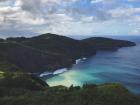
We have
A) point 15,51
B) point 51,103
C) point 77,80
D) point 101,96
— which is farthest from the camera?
point 15,51

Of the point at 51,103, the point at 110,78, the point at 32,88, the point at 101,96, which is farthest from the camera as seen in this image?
the point at 110,78

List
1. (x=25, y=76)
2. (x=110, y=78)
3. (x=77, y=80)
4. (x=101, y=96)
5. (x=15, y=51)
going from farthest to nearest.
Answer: (x=15, y=51) → (x=110, y=78) → (x=77, y=80) → (x=25, y=76) → (x=101, y=96)

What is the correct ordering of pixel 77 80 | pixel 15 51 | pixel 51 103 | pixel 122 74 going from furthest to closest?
pixel 15 51
pixel 122 74
pixel 77 80
pixel 51 103

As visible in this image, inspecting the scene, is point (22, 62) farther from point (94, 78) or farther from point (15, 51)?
point (94, 78)

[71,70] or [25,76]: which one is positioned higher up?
[25,76]

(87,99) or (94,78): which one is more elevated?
(87,99)

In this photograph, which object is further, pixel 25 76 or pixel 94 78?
pixel 94 78

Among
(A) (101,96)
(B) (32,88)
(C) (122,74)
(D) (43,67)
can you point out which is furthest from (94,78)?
(A) (101,96)

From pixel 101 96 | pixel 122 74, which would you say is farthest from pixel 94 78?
pixel 101 96

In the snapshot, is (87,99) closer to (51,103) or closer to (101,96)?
(101,96)
